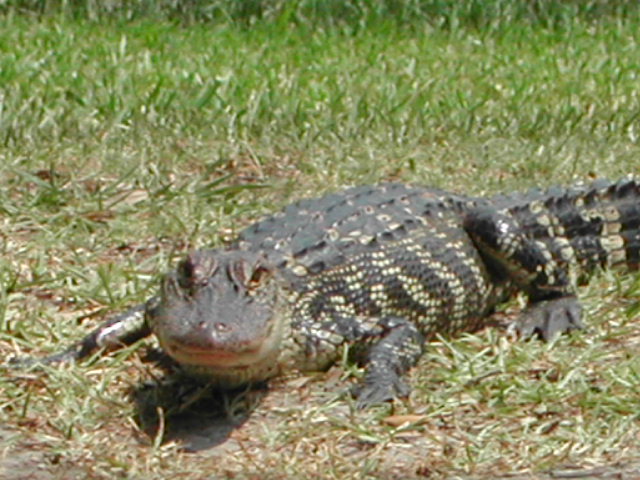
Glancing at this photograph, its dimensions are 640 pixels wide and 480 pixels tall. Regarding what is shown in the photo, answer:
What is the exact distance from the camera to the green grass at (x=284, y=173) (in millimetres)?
4672

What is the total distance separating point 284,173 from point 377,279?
1.99 meters

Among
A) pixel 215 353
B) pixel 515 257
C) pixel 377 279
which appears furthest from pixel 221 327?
pixel 515 257

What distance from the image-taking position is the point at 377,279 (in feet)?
18.5

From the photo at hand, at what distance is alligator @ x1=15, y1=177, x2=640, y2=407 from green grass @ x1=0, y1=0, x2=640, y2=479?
0.12 metres

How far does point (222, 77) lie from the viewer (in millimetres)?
9047

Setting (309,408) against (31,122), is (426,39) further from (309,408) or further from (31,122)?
(309,408)

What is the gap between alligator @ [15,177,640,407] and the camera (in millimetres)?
4871

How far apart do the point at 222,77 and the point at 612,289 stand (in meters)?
3.48

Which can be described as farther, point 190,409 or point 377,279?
point 377,279

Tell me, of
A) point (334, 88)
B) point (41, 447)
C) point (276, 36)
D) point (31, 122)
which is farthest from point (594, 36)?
point (41, 447)

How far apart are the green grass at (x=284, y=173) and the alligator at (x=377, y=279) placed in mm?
118

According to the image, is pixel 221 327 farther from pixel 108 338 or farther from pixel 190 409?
pixel 108 338

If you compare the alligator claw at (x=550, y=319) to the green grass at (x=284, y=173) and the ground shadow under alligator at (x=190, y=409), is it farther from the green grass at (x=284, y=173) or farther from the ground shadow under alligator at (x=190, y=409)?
the ground shadow under alligator at (x=190, y=409)

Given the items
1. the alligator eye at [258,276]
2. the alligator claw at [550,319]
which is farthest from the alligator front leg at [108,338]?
the alligator claw at [550,319]
